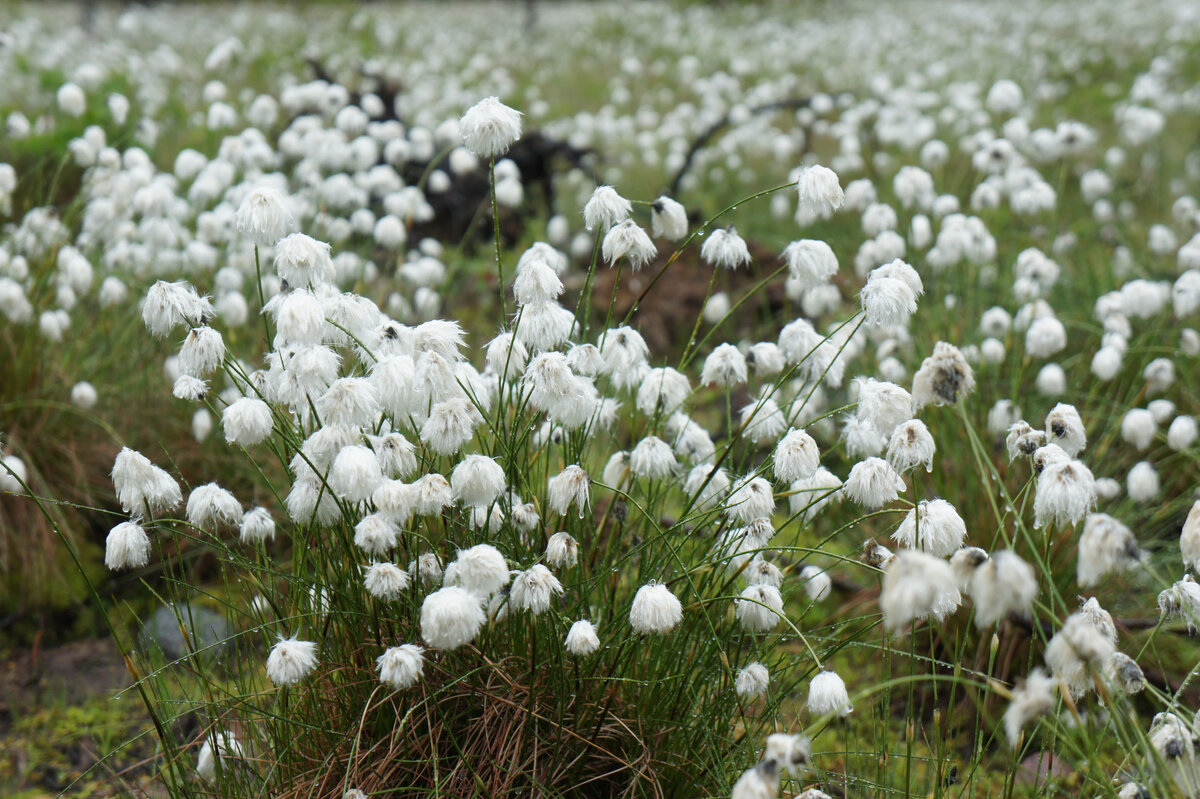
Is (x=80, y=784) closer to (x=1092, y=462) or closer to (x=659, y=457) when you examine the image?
(x=659, y=457)

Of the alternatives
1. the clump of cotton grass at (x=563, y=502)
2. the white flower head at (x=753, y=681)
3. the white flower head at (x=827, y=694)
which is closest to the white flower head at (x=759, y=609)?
the clump of cotton grass at (x=563, y=502)

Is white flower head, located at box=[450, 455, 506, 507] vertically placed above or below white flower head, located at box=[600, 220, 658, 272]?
below

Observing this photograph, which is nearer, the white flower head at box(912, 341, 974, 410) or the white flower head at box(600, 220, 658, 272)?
the white flower head at box(912, 341, 974, 410)

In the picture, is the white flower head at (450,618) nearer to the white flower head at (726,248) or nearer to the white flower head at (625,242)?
the white flower head at (625,242)

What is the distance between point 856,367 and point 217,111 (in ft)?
12.8

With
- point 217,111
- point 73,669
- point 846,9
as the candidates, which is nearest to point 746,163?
point 217,111


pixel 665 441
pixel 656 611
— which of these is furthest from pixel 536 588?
pixel 665 441

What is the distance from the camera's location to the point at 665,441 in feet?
11.1

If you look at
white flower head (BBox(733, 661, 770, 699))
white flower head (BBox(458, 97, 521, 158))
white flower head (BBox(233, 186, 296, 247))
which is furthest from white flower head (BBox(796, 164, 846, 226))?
white flower head (BBox(233, 186, 296, 247))

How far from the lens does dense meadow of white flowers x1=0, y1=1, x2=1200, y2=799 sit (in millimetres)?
2045

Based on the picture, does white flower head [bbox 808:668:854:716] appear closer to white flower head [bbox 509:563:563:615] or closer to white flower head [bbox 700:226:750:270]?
white flower head [bbox 509:563:563:615]

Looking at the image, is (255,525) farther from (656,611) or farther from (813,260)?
(813,260)

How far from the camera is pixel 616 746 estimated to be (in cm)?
246

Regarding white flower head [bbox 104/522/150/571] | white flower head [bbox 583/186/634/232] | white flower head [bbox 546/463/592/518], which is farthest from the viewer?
white flower head [bbox 583/186/634/232]
